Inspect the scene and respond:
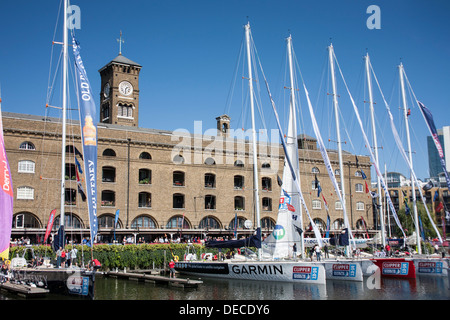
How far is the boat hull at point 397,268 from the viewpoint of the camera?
35.3 m

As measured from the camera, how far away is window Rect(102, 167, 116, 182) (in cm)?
5291

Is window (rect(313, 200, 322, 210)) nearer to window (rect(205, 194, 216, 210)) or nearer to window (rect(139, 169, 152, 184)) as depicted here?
window (rect(205, 194, 216, 210))

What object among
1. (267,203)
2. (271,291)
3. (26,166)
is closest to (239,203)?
(267,203)

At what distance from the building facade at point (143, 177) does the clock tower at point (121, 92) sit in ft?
0.47

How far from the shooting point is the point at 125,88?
68500 millimetres

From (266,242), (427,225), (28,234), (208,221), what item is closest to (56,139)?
(28,234)

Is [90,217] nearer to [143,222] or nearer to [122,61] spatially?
[143,222]

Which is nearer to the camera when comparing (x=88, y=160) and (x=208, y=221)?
(x=88, y=160)

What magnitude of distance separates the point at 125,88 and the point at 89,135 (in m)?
46.0

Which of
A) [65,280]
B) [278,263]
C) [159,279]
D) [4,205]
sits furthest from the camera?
[159,279]

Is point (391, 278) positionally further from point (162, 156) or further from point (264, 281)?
point (162, 156)

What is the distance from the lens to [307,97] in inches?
1513

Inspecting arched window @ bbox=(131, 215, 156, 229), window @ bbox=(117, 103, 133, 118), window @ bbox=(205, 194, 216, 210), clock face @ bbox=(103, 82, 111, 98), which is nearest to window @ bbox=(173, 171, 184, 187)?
window @ bbox=(205, 194, 216, 210)
